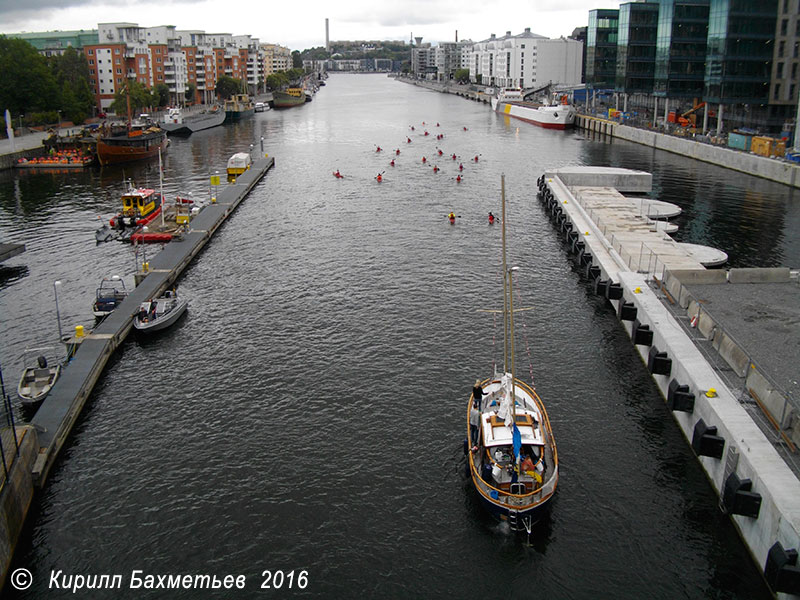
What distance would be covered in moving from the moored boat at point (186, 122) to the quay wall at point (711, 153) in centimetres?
9221

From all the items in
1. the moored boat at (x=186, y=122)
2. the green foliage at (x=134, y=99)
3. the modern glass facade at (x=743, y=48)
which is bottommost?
the moored boat at (x=186, y=122)

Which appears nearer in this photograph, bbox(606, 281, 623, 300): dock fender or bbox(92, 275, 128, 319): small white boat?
bbox(606, 281, 623, 300): dock fender

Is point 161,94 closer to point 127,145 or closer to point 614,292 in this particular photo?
point 127,145

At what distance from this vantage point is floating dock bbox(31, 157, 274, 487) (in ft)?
105

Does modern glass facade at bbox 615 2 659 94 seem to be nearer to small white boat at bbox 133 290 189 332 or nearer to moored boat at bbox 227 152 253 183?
moored boat at bbox 227 152 253 183

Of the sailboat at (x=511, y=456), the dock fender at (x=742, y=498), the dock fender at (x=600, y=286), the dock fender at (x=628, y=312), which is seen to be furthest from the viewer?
the dock fender at (x=600, y=286)

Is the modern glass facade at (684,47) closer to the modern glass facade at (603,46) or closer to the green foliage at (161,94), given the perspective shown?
the modern glass facade at (603,46)

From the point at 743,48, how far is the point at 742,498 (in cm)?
11278

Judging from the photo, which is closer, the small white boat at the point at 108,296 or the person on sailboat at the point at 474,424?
the person on sailboat at the point at 474,424

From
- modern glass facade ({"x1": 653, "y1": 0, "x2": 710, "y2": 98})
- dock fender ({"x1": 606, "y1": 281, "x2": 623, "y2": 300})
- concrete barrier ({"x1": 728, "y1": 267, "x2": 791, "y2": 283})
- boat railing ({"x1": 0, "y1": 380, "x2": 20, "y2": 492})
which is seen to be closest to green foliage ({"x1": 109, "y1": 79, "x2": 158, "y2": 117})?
modern glass facade ({"x1": 653, "y1": 0, "x2": 710, "y2": 98})

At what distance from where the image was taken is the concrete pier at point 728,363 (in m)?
24.3

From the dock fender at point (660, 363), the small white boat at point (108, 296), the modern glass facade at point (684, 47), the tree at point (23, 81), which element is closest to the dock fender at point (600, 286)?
the dock fender at point (660, 363)

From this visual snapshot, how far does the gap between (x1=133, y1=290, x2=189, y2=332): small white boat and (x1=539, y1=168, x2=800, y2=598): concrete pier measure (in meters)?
28.0

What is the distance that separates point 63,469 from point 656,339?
29699 mm
